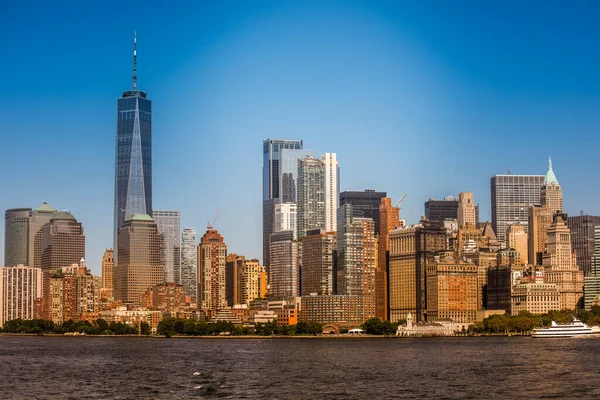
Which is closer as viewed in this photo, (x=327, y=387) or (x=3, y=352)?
(x=327, y=387)

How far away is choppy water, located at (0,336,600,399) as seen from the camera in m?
108

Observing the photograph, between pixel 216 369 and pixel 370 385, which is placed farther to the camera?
pixel 216 369

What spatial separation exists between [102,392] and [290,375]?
25933 mm

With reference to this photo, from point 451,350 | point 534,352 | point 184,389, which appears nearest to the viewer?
point 184,389

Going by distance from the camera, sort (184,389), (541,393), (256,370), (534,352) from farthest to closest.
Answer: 1. (534,352)
2. (256,370)
3. (184,389)
4. (541,393)

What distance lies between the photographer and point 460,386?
114 metres

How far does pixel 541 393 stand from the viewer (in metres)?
105

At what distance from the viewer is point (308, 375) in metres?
130

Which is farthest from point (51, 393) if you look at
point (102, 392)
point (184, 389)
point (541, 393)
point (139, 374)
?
point (541, 393)

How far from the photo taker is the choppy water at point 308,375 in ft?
354

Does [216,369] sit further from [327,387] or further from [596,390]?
[596,390]

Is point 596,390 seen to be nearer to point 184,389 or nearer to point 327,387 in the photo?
Answer: point 327,387

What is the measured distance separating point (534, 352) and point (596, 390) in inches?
2752

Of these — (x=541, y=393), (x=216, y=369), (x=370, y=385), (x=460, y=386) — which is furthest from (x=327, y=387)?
(x=216, y=369)
